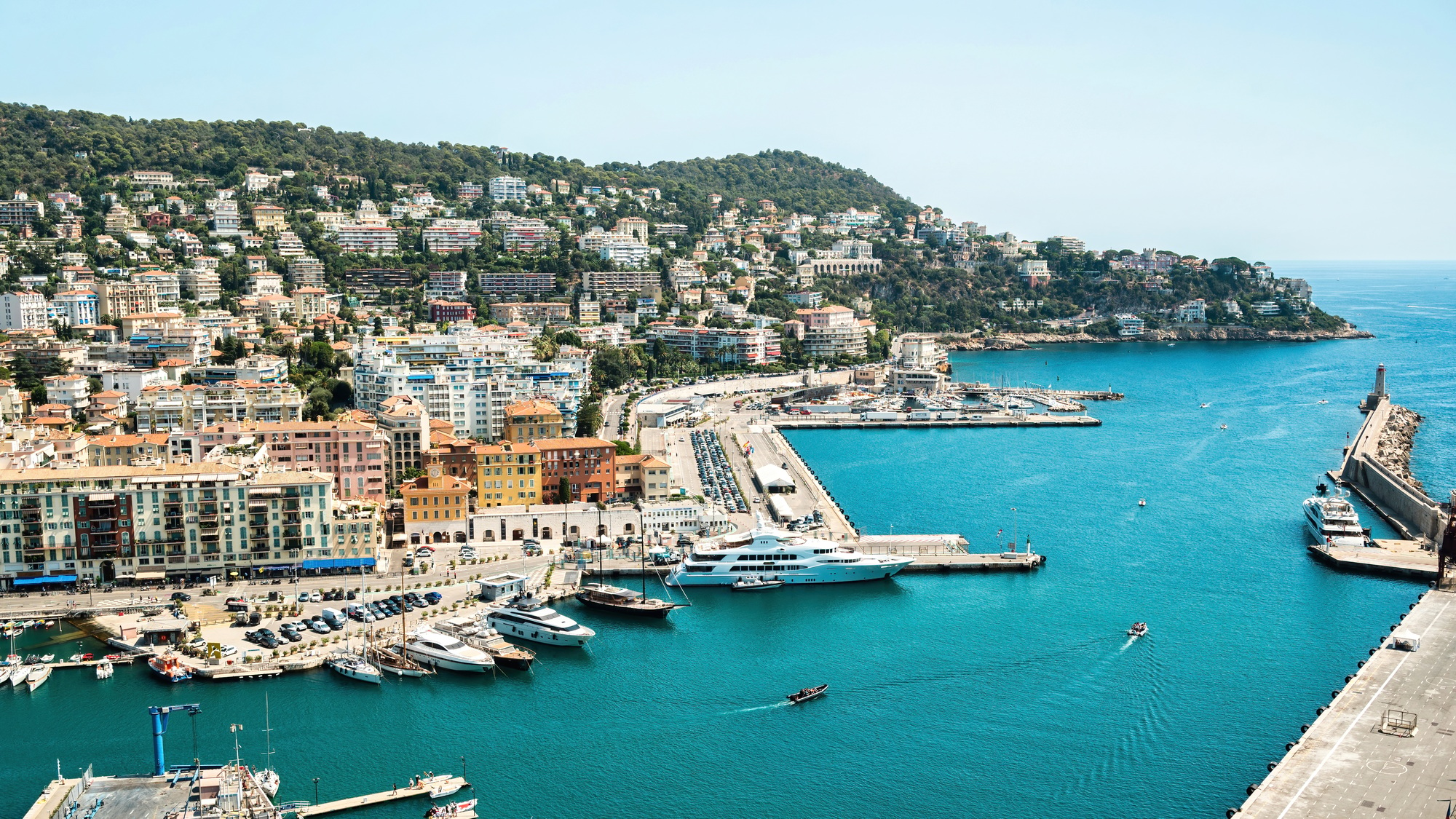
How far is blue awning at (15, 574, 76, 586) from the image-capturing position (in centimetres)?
2238

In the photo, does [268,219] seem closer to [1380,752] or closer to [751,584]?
[751,584]

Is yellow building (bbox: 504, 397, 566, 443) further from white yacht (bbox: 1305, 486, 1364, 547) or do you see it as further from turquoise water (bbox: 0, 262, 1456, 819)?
white yacht (bbox: 1305, 486, 1364, 547)

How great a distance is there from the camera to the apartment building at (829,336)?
217 ft

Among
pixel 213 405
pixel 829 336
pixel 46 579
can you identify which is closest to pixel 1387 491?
pixel 46 579

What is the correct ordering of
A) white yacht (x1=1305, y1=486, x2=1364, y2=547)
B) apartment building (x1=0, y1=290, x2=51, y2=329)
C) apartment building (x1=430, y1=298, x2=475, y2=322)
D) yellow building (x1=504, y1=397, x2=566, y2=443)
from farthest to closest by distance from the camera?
1. apartment building (x1=430, y1=298, x2=475, y2=322)
2. apartment building (x1=0, y1=290, x2=51, y2=329)
3. yellow building (x1=504, y1=397, x2=566, y2=443)
4. white yacht (x1=1305, y1=486, x2=1364, y2=547)

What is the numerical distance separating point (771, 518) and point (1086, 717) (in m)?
12.0

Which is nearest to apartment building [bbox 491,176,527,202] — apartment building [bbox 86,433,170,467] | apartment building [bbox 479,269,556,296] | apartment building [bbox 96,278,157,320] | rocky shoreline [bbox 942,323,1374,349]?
apartment building [bbox 479,269,556,296]

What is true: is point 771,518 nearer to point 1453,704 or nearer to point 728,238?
point 1453,704

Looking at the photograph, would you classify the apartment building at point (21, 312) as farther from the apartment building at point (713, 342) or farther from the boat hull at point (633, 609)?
the boat hull at point (633, 609)

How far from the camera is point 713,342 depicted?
61.4 meters

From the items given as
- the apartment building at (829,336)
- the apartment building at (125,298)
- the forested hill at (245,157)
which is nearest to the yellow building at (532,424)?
the apartment building at (125,298)

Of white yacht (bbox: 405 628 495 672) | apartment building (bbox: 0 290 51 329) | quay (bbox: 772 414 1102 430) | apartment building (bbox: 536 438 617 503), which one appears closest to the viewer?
white yacht (bbox: 405 628 495 672)

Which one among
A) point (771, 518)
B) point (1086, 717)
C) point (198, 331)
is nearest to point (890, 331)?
point (198, 331)

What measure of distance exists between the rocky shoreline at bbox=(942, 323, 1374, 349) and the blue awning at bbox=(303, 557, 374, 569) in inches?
2441
